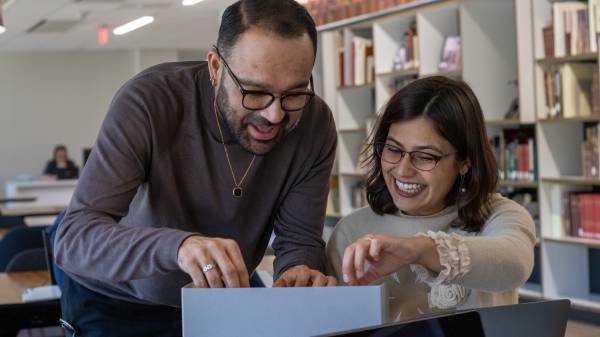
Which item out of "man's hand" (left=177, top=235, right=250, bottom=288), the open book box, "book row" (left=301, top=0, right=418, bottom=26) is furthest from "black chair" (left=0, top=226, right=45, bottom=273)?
the open book box

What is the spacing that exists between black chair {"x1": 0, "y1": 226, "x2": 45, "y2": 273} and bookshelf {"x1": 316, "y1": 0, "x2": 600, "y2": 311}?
9.00 feet

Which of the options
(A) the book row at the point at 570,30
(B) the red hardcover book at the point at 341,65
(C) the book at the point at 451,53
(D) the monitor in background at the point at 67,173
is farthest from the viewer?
(D) the monitor in background at the point at 67,173

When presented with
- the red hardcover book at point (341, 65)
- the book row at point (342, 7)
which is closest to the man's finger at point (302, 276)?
the book row at point (342, 7)

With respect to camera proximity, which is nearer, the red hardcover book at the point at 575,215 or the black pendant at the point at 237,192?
the black pendant at the point at 237,192

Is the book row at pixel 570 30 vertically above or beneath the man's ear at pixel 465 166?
above

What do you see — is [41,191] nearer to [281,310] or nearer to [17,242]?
[17,242]

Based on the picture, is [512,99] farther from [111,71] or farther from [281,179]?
[111,71]

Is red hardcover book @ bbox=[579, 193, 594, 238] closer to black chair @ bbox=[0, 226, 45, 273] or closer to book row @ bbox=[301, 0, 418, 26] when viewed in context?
book row @ bbox=[301, 0, 418, 26]

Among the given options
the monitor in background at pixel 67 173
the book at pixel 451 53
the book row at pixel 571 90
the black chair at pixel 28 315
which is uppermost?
the book at pixel 451 53

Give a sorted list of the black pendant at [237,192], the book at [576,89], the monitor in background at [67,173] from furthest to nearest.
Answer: the monitor in background at [67,173]
the book at [576,89]
the black pendant at [237,192]

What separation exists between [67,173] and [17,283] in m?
9.67

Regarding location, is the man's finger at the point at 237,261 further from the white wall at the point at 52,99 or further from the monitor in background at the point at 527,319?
the white wall at the point at 52,99

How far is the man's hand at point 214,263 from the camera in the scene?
1110 mm

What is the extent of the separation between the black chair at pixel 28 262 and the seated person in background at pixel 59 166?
9.01m
